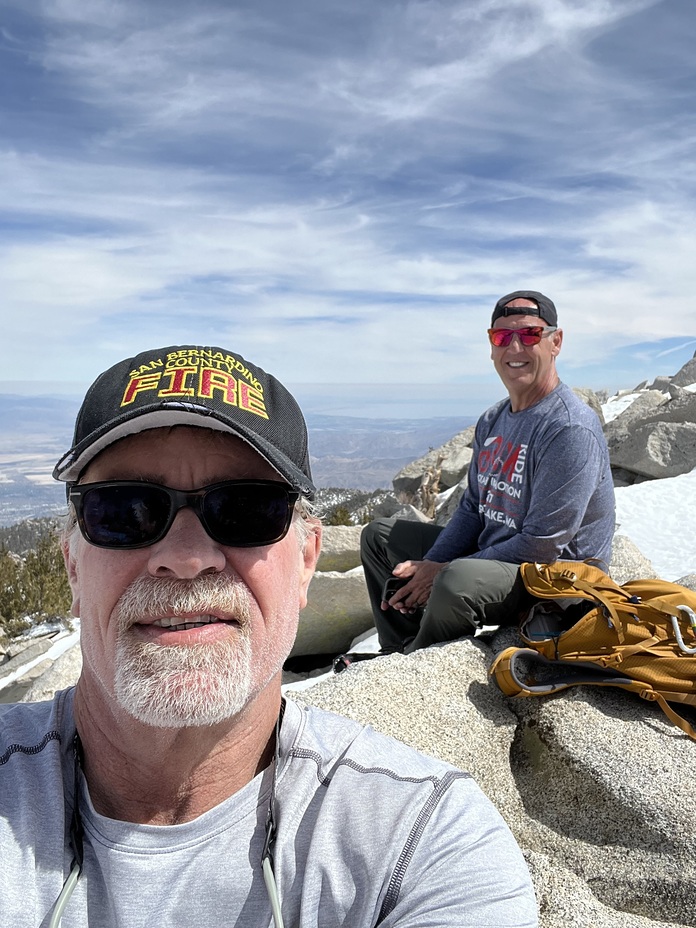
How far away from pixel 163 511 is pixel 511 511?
3409 mm

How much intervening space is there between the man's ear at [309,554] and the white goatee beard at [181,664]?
30cm

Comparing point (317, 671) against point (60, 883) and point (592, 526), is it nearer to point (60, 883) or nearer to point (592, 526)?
point (592, 526)

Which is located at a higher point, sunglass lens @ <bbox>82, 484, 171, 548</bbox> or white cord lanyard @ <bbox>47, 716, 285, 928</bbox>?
sunglass lens @ <bbox>82, 484, 171, 548</bbox>

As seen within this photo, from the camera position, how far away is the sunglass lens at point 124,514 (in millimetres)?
1609

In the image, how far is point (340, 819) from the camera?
4.99ft

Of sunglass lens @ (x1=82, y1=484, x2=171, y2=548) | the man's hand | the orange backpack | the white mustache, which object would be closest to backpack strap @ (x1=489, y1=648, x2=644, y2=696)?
the orange backpack

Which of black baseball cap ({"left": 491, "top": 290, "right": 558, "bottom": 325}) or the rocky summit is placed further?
black baseball cap ({"left": 491, "top": 290, "right": 558, "bottom": 325})

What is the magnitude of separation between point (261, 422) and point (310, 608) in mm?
5906

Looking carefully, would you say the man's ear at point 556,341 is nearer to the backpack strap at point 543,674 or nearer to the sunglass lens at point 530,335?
the sunglass lens at point 530,335

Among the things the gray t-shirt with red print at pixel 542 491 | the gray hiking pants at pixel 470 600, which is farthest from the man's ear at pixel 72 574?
the gray t-shirt with red print at pixel 542 491

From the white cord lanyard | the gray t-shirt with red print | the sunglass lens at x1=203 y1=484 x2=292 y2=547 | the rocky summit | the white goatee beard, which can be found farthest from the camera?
the gray t-shirt with red print

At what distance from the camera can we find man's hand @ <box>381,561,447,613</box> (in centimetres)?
493

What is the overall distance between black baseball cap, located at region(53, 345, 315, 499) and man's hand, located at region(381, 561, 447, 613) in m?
3.26

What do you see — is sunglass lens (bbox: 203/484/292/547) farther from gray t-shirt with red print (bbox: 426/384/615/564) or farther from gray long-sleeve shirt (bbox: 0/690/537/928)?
gray t-shirt with red print (bbox: 426/384/615/564)
